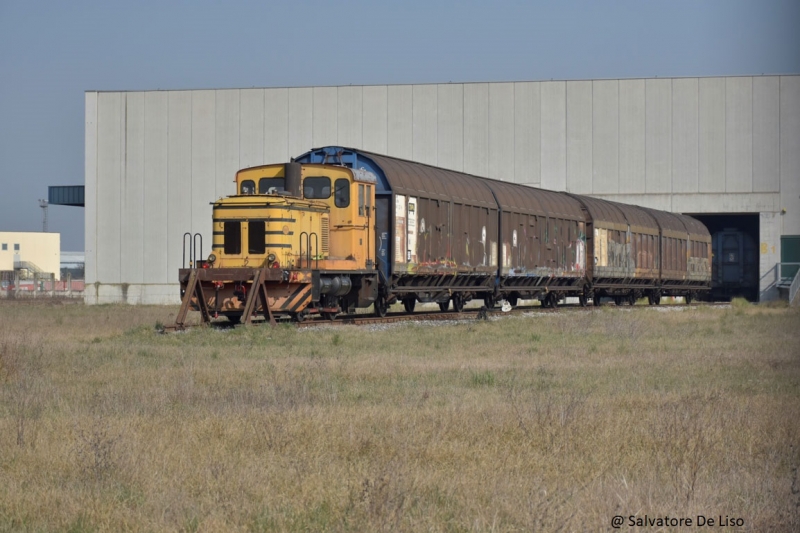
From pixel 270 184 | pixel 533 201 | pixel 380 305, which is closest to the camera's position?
pixel 270 184

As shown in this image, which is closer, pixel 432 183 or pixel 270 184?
pixel 270 184

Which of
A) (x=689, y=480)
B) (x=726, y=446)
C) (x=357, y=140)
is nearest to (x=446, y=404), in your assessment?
(x=726, y=446)

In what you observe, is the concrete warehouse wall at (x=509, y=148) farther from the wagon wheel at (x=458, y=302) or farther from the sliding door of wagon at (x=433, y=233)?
the sliding door of wagon at (x=433, y=233)

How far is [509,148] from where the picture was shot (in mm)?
46906

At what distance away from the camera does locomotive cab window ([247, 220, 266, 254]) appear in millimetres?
20844

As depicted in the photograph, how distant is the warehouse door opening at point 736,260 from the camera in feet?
176

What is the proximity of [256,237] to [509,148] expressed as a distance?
2759 cm

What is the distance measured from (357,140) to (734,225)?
23.0 metres

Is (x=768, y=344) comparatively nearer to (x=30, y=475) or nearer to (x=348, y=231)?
(x=348, y=231)

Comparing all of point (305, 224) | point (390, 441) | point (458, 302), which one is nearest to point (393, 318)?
point (305, 224)

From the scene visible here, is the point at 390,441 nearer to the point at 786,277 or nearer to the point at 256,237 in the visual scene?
the point at 256,237

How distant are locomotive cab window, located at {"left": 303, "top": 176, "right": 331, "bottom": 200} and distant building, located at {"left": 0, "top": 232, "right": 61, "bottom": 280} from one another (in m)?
101

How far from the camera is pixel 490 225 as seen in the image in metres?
28.7

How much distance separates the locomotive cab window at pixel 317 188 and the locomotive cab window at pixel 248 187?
→ 45.7 inches
